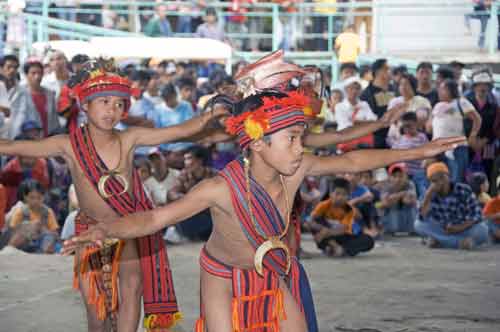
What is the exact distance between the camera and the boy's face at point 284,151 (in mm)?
4906

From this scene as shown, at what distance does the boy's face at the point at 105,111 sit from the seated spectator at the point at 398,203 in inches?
251

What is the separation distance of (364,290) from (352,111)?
4560 mm

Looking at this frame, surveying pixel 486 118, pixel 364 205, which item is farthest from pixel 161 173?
pixel 486 118

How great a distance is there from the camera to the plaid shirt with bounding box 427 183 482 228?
11.4 m

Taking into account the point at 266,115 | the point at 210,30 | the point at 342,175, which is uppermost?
the point at 210,30

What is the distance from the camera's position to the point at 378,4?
676 inches

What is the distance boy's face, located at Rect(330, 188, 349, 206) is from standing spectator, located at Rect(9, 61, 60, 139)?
131 inches

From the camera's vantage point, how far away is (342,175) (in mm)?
12172

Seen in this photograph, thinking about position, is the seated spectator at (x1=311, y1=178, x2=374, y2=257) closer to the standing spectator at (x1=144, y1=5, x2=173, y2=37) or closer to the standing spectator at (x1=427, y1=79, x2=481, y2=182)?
the standing spectator at (x1=427, y1=79, x2=481, y2=182)

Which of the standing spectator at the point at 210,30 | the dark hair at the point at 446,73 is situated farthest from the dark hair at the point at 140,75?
the dark hair at the point at 446,73

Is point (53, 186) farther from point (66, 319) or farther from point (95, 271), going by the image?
point (95, 271)

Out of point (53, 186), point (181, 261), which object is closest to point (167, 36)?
point (53, 186)

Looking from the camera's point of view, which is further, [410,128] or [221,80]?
[221,80]

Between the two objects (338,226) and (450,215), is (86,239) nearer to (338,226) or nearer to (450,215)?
(338,226)
